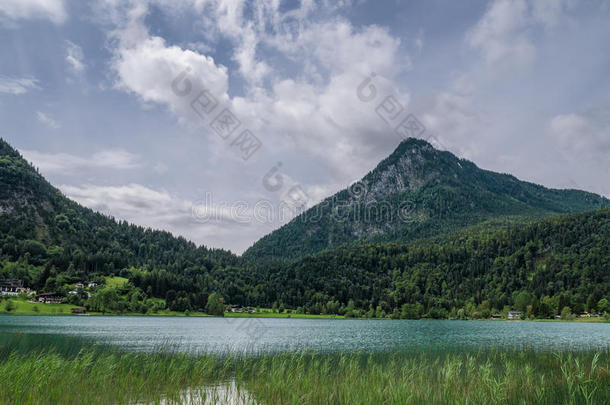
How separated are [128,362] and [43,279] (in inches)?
7124

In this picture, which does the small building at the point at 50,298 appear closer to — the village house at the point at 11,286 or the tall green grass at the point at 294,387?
the village house at the point at 11,286

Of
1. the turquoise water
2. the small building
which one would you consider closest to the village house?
the small building

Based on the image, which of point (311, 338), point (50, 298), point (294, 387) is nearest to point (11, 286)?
point (50, 298)

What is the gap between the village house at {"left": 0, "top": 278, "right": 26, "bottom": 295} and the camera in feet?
519

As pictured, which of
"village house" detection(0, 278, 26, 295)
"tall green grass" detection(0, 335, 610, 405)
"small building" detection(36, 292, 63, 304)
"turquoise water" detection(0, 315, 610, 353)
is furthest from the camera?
"village house" detection(0, 278, 26, 295)

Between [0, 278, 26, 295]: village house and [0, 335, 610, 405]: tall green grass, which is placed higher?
[0, 278, 26, 295]: village house

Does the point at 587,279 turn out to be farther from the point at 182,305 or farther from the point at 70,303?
the point at 70,303

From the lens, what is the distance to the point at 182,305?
167250 millimetres

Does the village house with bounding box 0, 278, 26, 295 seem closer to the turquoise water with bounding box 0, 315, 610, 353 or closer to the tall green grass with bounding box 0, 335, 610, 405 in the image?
the turquoise water with bounding box 0, 315, 610, 353

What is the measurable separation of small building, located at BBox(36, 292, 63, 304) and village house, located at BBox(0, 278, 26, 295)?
9.08 m

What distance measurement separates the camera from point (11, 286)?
534 ft

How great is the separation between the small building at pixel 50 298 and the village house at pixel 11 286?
358 inches

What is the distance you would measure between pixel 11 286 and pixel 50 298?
21508mm

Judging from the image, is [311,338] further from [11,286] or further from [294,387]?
[11,286]
